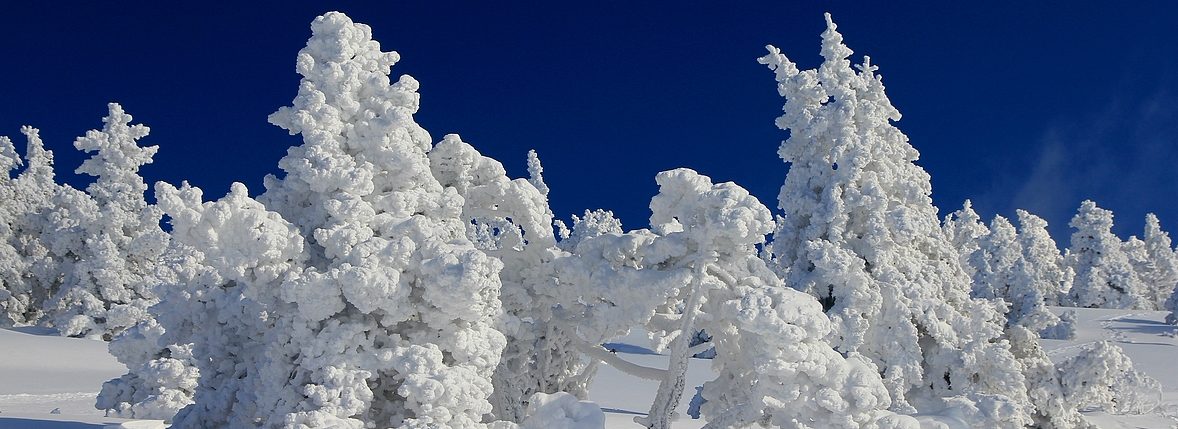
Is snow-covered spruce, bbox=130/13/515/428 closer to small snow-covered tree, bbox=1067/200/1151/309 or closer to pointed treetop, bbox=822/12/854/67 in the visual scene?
pointed treetop, bbox=822/12/854/67

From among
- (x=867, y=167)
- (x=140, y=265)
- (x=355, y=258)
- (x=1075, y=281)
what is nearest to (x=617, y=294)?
(x=355, y=258)

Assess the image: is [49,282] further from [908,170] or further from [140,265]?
[908,170]

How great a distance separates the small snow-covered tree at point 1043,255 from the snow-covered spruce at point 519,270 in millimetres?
51229

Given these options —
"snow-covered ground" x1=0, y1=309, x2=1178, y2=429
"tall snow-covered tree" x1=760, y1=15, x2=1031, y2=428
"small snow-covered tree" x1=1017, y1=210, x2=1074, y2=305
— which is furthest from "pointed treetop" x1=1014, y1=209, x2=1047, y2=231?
"tall snow-covered tree" x1=760, y1=15, x2=1031, y2=428

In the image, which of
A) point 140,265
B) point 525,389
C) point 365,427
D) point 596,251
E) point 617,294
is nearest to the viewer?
point 365,427

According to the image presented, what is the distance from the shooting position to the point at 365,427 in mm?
8828

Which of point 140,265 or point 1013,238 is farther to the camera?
point 1013,238

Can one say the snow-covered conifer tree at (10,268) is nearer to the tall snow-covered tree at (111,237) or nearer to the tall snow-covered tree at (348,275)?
the tall snow-covered tree at (111,237)

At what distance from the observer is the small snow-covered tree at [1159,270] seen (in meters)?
65.7

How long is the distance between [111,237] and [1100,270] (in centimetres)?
5840

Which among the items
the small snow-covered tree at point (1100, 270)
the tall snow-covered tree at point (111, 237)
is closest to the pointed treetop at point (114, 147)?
the tall snow-covered tree at point (111, 237)

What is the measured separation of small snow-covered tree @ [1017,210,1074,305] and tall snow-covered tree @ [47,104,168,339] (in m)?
50.1

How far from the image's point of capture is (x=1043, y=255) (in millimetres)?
57469

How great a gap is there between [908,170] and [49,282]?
3217 centimetres
